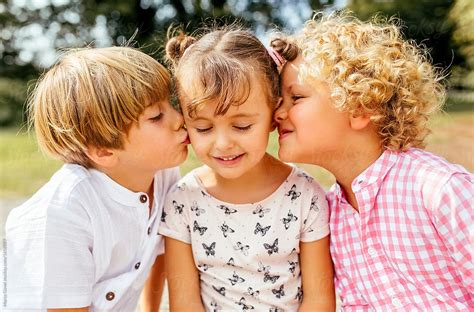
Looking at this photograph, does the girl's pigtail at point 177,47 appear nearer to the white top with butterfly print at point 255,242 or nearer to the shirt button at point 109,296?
the white top with butterfly print at point 255,242

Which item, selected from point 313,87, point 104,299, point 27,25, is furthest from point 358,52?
point 27,25

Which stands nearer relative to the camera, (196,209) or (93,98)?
(93,98)

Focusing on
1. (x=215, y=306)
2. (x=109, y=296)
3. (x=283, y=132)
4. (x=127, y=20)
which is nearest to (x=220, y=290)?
(x=215, y=306)

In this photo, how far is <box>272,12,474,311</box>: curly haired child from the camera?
205cm

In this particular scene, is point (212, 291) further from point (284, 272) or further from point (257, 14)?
point (257, 14)

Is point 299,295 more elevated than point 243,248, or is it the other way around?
point 243,248

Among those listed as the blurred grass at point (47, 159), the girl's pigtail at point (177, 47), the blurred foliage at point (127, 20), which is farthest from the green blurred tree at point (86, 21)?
the girl's pigtail at point (177, 47)

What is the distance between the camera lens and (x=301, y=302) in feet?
7.73

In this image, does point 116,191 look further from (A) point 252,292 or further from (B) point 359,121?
(B) point 359,121

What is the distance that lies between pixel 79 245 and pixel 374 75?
48.4 inches

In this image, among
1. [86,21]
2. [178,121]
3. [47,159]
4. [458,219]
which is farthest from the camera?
[86,21]

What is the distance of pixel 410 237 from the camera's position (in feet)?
6.84

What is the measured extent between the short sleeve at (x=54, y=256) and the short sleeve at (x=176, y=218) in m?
0.34

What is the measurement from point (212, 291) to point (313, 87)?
34.6 inches
